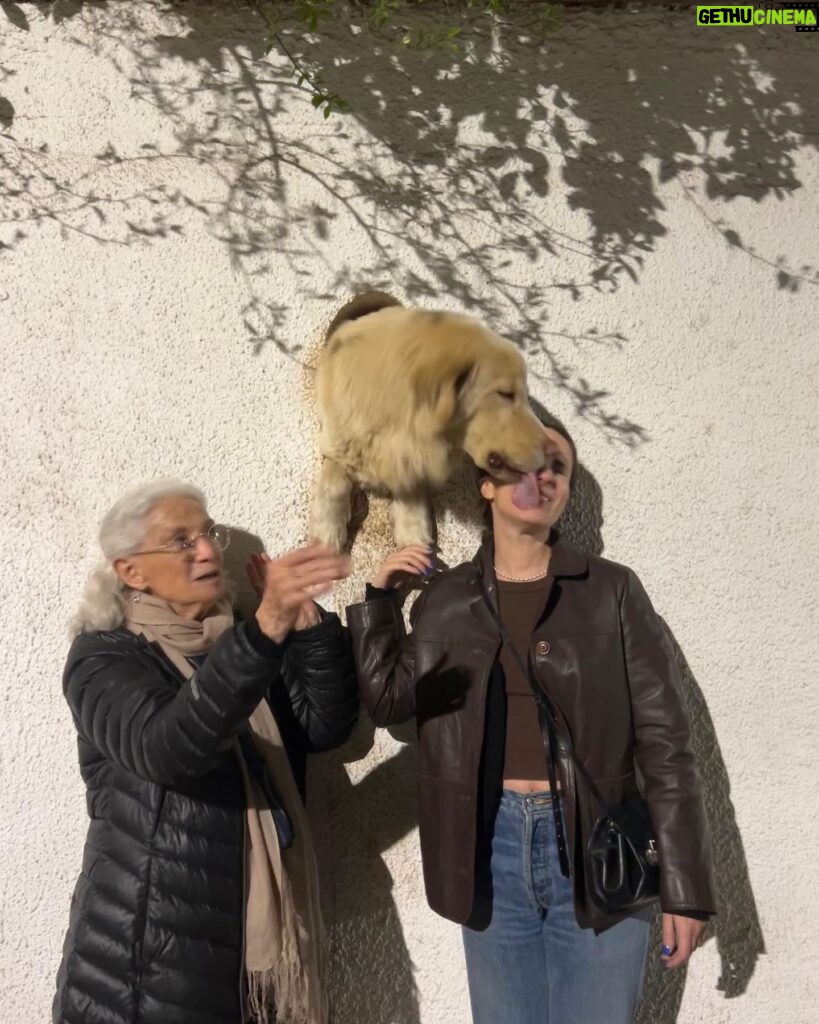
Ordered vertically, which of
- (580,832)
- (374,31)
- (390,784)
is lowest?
(390,784)

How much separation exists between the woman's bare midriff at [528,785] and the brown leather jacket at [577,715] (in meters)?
0.05

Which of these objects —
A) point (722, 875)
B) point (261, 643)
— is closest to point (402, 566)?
point (261, 643)

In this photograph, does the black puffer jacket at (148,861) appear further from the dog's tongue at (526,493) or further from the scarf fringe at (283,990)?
the dog's tongue at (526,493)

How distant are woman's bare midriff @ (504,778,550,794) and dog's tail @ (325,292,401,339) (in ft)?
4.27

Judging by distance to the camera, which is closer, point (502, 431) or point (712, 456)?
point (502, 431)

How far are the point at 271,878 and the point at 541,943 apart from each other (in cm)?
64

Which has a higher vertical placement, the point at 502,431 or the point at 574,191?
the point at 574,191

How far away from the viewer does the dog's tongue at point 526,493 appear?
2092mm

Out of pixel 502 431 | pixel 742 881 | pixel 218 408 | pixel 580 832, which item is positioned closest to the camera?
pixel 580 832

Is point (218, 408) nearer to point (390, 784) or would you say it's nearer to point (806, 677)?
point (390, 784)

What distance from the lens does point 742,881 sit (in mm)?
2635

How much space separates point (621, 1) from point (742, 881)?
2.63 m

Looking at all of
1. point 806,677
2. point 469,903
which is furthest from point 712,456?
→ point 469,903

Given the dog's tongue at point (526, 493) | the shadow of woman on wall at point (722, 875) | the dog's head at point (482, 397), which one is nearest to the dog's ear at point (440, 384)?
the dog's head at point (482, 397)
